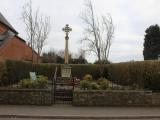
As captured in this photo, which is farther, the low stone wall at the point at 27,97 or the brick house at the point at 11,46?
the brick house at the point at 11,46

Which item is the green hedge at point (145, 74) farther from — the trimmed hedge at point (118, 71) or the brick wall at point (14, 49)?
the brick wall at point (14, 49)

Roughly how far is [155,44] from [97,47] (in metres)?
9.04

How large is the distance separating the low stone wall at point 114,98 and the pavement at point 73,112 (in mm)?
908

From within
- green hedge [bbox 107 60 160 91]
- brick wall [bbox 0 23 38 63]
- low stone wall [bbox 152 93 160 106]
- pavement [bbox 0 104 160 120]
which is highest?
brick wall [bbox 0 23 38 63]

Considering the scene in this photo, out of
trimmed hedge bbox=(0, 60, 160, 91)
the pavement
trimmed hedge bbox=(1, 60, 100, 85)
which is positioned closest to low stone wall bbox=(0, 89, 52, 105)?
the pavement

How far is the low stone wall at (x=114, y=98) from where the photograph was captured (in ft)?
65.8

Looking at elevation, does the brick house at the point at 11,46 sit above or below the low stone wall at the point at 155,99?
above

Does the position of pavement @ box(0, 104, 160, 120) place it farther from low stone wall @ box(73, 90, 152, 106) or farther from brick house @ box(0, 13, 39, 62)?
brick house @ box(0, 13, 39, 62)

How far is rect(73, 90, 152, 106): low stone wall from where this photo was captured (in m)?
20.0

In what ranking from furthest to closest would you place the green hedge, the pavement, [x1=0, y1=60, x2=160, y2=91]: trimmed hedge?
[x1=0, y1=60, x2=160, y2=91]: trimmed hedge, the green hedge, the pavement

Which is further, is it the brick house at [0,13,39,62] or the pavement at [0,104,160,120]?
the brick house at [0,13,39,62]

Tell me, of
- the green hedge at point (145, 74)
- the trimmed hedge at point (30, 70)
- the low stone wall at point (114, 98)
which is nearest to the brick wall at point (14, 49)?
the trimmed hedge at point (30, 70)

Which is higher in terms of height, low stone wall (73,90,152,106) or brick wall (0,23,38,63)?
brick wall (0,23,38,63)

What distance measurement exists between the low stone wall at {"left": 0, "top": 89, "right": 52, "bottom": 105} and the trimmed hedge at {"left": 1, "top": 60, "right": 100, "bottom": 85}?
852 cm
